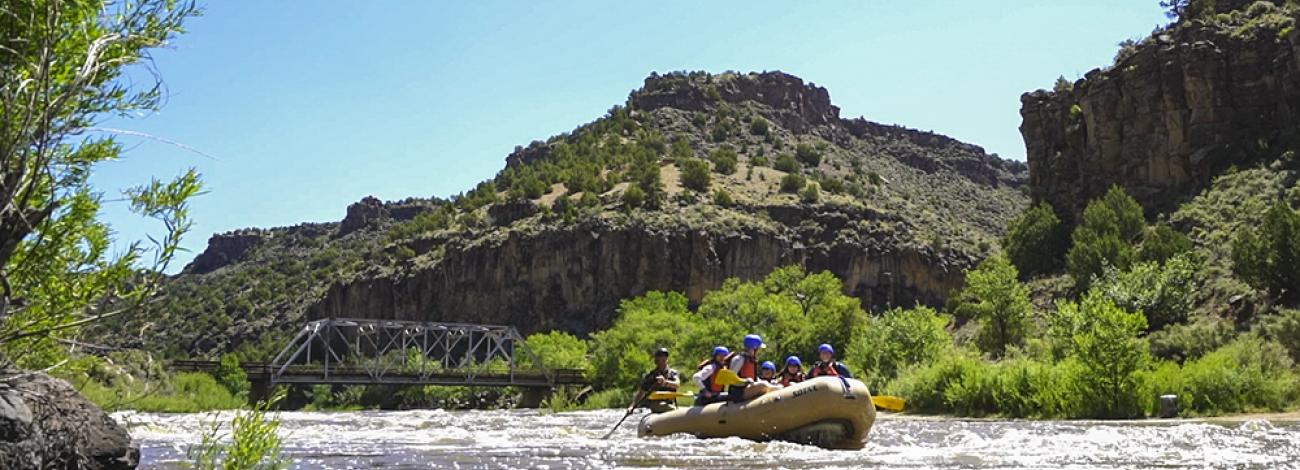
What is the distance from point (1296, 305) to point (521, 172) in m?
119

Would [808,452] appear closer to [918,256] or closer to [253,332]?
[918,256]

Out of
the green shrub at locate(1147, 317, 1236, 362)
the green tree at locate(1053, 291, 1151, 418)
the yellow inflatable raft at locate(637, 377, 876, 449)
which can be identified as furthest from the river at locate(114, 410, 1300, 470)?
the green shrub at locate(1147, 317, 1236, 362)

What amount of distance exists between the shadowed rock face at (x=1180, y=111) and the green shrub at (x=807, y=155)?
7175 cm

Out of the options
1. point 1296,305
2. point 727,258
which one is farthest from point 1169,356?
point 727,258

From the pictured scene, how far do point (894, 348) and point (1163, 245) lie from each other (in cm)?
1914

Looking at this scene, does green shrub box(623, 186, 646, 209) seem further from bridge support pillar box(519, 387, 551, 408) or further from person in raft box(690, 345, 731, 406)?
person in raft box(690, 345, 731, 406)

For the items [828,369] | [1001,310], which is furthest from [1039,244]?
[828,369]

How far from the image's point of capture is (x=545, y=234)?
4953 inches

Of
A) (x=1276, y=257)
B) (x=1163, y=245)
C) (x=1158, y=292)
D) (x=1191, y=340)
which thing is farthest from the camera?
(x=1163, y=245)

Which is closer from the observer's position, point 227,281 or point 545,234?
point 545,234

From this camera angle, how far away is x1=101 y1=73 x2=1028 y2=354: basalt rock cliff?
399 ft

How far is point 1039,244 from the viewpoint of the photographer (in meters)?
73.9

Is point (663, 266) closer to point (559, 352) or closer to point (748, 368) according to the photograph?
point (559, 352)

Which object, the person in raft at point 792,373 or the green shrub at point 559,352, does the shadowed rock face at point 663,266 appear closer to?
the green shrub at point 559,352
